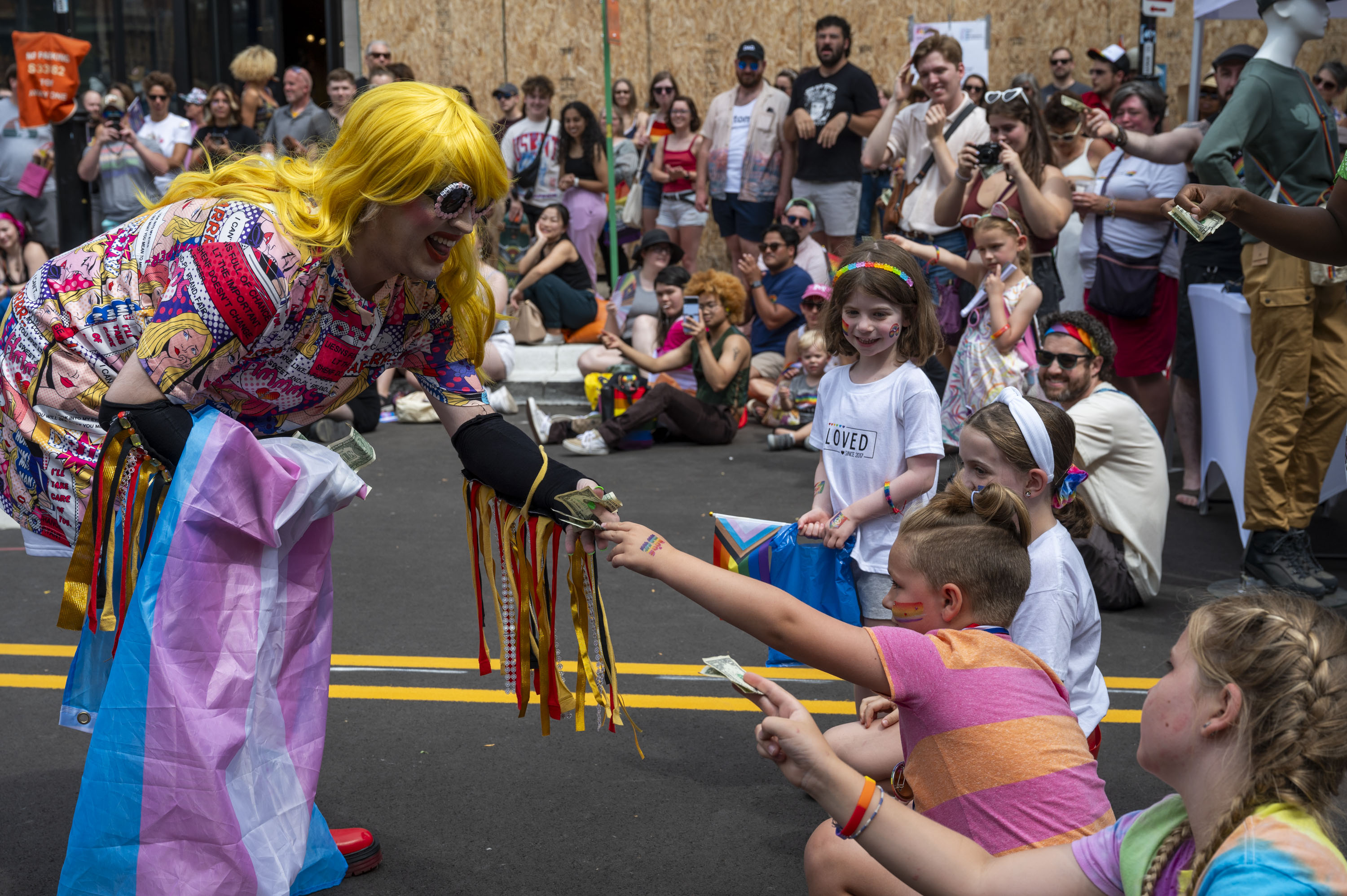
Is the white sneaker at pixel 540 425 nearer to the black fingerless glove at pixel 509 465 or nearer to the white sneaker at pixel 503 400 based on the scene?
the white sneaker at pixel 503 400

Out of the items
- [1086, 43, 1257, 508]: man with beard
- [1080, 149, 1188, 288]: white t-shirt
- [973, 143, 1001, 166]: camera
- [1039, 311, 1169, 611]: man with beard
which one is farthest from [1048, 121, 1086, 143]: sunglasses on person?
[1039, 311, 1169, 611]: man with beard

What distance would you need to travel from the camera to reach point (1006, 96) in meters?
6.51

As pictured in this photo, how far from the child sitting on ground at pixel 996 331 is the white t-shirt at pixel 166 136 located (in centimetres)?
766

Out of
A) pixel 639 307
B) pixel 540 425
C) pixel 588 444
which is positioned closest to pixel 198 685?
pixel 588 444

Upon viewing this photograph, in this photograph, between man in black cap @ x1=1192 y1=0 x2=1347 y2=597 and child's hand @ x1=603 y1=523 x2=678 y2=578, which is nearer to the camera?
child's hand @ x1=603 y1=523 x2=678 y2=578

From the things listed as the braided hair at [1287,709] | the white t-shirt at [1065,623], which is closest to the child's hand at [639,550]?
the white t-shirt at [1065,623]

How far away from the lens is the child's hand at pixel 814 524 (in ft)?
11.6

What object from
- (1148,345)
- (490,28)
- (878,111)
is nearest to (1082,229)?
(1148,345)

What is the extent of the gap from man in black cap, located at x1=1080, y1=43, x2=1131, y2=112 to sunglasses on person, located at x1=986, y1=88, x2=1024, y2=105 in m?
3.57

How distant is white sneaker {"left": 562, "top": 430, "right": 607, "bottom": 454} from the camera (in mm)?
8000

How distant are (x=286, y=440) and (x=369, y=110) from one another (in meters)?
0.74

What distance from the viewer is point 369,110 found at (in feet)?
8.28

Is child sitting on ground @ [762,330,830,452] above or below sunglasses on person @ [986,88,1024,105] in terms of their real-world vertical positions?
below

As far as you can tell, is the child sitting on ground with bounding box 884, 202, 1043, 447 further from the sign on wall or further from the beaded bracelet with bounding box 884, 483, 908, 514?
the sign on wall
